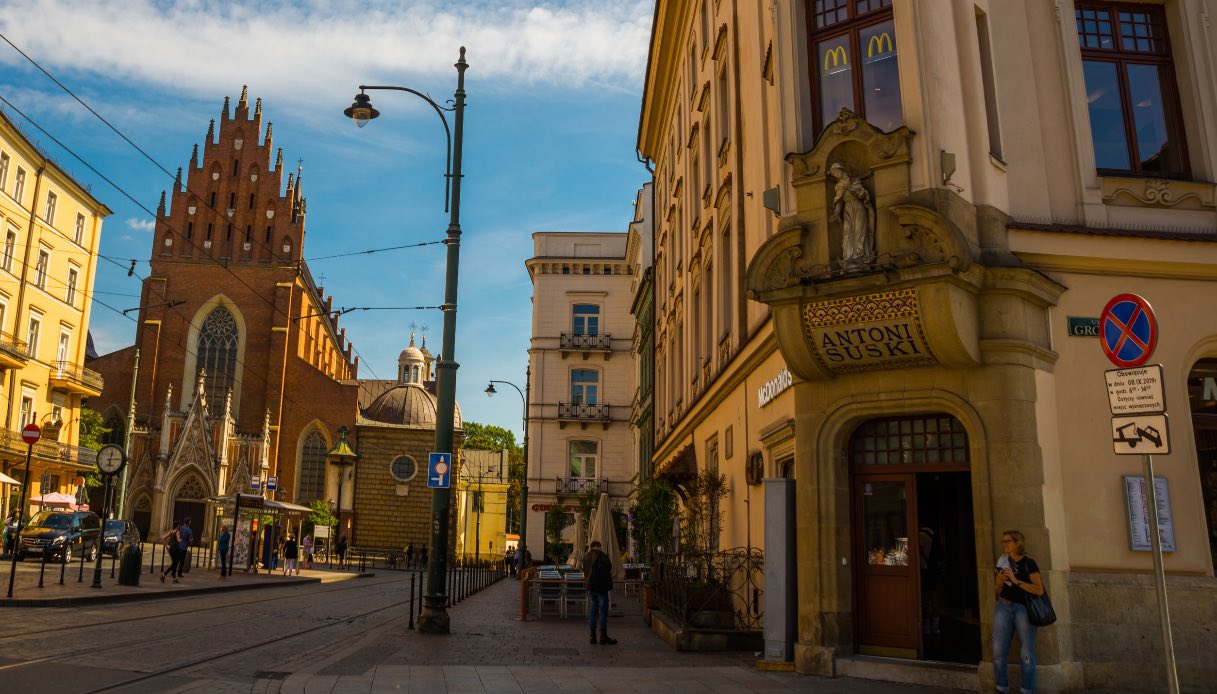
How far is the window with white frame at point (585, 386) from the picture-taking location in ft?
159

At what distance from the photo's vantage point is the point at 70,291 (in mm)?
49156

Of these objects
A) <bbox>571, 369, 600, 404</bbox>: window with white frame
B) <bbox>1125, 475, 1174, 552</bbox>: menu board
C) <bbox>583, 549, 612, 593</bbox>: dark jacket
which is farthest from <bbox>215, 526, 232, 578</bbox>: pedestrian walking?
<bbox>1125, 475, 1174, 552</bbox>: menu board

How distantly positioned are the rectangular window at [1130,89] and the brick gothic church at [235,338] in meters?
Answer: 53.1

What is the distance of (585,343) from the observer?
48312mm

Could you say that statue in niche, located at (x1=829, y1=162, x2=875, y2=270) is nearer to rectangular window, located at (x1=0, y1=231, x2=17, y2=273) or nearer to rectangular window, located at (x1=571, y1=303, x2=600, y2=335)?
rectangular window, located at (x1=571, y1=303, x2=600, y2=335)

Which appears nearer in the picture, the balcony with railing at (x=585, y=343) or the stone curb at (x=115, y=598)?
the stone curb at (x=115, y=598)

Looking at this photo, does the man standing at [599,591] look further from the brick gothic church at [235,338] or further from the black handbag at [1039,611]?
the brick gothic church at [235,338]

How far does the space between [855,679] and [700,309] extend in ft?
37.6

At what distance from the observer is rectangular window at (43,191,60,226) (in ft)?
154

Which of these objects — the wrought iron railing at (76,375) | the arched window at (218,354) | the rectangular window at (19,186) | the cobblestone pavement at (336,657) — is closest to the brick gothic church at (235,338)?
the arched window at (218,354)

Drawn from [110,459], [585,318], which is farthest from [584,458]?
→ [110,459]

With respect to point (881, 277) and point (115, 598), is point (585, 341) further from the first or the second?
point (881, 277)

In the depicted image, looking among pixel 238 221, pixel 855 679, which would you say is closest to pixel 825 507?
pixel 855 679

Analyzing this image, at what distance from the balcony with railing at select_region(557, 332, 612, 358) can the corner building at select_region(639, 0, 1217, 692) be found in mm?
35588
